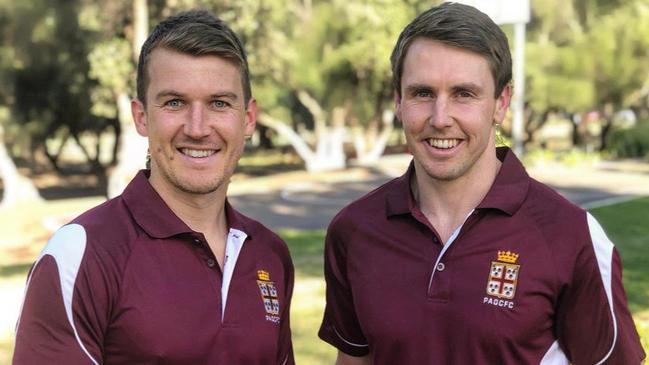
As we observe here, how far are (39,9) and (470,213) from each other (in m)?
27.8

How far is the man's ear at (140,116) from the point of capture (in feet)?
10.3

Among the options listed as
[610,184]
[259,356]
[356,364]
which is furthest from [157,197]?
[610,184]

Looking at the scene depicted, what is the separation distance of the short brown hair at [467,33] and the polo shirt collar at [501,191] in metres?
0.31

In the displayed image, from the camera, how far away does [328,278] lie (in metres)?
3.53

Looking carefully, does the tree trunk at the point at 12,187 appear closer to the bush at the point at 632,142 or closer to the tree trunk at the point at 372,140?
the tree trunk at the point at 372,140

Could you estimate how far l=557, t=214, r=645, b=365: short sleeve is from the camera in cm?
291

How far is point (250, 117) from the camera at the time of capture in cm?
331

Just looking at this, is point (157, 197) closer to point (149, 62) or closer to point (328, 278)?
point (149, 62)

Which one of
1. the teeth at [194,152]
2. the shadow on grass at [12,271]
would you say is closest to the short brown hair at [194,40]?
the teeth at [194,152]

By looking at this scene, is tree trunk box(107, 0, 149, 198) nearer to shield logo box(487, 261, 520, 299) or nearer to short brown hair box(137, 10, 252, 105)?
short brown hair box(137, 10, 252, 105)

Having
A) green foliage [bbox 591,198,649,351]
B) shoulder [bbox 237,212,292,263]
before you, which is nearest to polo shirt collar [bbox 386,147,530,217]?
shoulder [bbox 237,212,292,263]

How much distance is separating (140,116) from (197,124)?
1.01 feet

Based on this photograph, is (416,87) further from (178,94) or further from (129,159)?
(129,159)

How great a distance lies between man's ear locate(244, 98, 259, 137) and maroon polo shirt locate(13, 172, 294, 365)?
41cm
